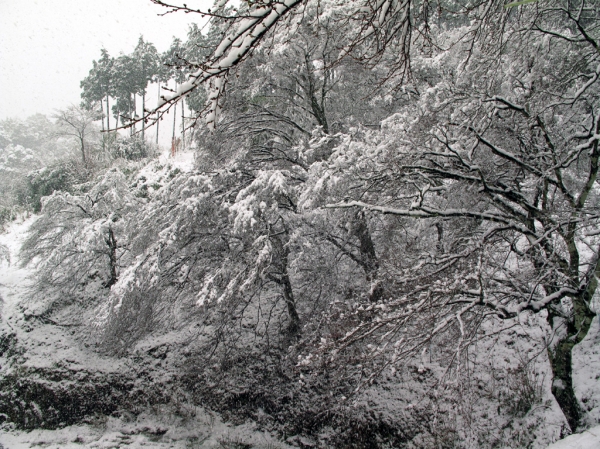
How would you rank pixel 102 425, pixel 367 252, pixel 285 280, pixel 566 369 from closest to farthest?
pixel 566 369 < pixel 367 252 < pixel 285 280 < pixel 102 425

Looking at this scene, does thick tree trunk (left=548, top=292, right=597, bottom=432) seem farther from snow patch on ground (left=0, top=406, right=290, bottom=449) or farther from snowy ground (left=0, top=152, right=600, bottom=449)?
snow patch on ground (left=0, top=406, right=290, bottom=449)

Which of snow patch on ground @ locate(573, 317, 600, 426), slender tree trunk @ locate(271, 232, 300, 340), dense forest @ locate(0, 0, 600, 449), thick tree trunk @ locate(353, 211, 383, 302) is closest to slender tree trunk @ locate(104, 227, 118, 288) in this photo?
→ dense forest @ locate(0, 0, 600, 449)

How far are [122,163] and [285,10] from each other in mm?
19965

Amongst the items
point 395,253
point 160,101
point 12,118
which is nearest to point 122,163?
point 395,253

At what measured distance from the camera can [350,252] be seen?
6871 millimetres

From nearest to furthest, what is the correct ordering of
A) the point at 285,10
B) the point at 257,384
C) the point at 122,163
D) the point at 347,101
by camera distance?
the point at 285,10 → the point at 257,384 → the point at 347,101 → the point at 122,163

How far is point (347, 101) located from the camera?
8.45 metres

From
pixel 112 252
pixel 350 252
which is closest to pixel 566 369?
pixel 350 252

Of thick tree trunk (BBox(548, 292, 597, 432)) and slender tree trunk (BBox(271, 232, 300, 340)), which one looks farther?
slender tree trunk (BBox(271, 232, 300, 340))

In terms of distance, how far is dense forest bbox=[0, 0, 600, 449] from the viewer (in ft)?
12.1

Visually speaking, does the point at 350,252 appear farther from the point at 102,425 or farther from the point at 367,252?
the point at 102,425

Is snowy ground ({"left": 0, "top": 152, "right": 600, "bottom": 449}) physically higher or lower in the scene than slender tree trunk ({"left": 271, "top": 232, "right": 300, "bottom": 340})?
lower

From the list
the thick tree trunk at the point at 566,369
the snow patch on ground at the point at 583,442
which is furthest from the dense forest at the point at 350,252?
the snow patch on ground at the point at 583,442

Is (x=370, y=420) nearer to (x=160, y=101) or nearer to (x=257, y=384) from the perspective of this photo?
(x=257, y=384)
